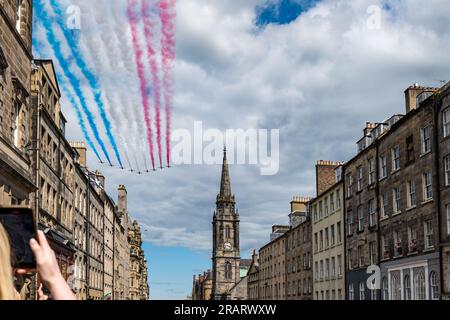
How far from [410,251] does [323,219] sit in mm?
21375

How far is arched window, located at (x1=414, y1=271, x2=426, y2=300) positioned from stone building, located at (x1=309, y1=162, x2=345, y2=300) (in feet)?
47.8

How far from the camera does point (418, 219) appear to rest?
1474 inches

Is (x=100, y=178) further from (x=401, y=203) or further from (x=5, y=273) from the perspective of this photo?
(x=5, y=273)

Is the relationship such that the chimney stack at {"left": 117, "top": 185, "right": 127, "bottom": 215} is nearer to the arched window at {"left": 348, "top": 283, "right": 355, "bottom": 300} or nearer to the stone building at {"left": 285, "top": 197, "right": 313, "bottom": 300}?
the stone building at {"left": 285, "top": 197, "right": 313, "bottom": 300}

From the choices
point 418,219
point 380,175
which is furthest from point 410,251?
point 380,175

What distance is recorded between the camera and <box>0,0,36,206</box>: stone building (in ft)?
78.6

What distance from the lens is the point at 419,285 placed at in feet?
123

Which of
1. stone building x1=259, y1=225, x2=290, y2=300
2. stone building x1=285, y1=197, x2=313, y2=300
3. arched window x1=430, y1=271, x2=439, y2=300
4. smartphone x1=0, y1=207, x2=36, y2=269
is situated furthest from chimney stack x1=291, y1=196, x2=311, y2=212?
smartphone x1=0, y1=207, x2=36, y2=269

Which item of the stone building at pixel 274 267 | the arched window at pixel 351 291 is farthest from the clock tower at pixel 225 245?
the arched window at pixel 351 291

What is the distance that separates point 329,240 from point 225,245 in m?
113

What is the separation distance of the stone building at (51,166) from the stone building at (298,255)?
29855mm

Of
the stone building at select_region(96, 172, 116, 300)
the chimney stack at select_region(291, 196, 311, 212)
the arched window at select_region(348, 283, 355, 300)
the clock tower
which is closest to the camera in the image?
the arched window at select_region(348, 283, 355, 300)

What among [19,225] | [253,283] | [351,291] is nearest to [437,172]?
[351,291]

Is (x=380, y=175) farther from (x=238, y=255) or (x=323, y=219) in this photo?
(x=238, y=255)
